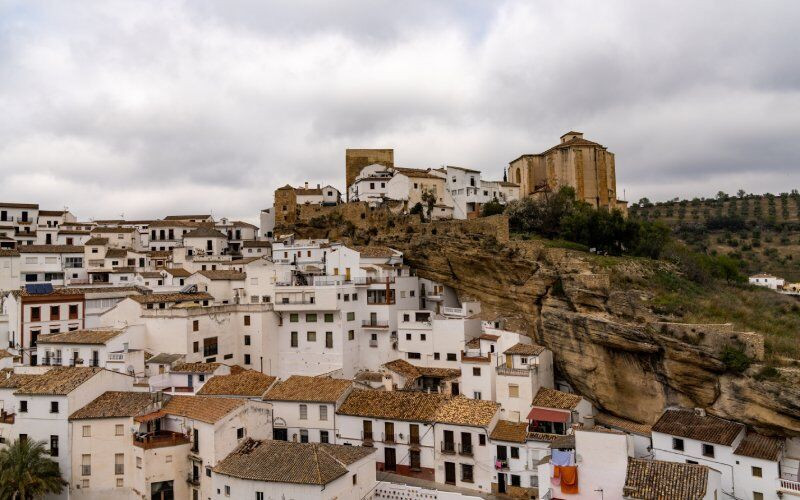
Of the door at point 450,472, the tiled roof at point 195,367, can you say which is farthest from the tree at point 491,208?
the tiled roof at point 195,367

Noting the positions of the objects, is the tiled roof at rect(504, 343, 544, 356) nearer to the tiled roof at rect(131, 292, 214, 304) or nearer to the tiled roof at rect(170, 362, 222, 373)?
the tiled roof at rect(170, 362, 222, 373)

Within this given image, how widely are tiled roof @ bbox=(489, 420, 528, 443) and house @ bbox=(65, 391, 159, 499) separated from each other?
16792 mm

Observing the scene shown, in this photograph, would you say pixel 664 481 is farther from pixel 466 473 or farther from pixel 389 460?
pixel 389 460

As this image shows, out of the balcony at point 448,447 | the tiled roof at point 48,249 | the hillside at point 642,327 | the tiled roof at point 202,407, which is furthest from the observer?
the tiled roof at point 48,249

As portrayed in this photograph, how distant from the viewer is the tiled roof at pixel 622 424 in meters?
26.7

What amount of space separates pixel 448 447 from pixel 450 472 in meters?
1.20

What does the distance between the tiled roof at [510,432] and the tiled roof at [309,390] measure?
829 cm

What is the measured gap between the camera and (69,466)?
26.1 meters

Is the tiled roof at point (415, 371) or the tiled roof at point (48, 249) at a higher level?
the tiled roof at point (48, 249)

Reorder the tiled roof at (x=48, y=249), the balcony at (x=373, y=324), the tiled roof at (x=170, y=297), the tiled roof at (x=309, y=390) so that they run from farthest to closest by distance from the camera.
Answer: the tiled roof at (x=48, y=249) → the balcony at (x=373, y=324) → the tiled roof at (x=170, y=297) → the tiled roof at (x=309, y=390)

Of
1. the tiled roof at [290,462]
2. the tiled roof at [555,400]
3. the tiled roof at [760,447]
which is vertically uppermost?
the tiled roof at [555,400]

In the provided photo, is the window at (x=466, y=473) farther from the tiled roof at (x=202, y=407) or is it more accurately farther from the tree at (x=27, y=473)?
the tree at (x=27, y=473)

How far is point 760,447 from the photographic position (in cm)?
2261

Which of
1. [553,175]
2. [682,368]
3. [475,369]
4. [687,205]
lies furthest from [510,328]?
[687,205]
